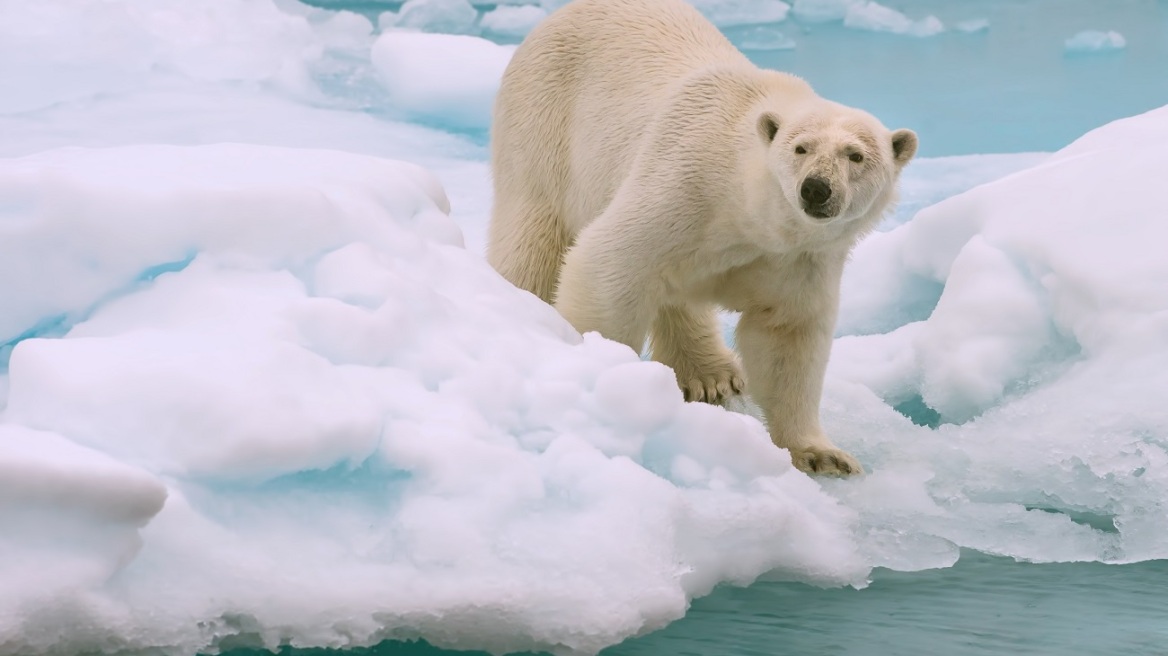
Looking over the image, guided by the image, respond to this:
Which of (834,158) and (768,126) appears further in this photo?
(768,126)

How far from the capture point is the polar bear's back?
4344 millimetres

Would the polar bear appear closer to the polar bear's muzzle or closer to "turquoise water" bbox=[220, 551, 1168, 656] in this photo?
the polar bear's muzzle

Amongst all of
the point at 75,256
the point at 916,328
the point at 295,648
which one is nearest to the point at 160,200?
the point at 75,256

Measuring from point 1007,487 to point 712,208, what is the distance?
118 cm

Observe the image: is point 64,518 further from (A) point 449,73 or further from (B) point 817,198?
(A) point 449,73

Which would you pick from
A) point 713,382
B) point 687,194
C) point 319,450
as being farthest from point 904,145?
point 319,450

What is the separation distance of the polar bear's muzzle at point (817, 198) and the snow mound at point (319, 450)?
72 cm

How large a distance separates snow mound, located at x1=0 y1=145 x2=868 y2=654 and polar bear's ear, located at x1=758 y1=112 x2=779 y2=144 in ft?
3.14

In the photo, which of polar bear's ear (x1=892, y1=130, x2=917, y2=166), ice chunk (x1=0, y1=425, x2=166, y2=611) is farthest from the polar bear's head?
ice chunk (x1=0, y1=425, x2=166, y2=611)

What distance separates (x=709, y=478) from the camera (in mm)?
2719

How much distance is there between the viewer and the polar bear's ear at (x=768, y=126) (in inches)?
138

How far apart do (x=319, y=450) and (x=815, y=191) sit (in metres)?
1.58

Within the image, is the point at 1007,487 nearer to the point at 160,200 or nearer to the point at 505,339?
the point at 505,339

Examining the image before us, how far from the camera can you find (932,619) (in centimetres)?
268
